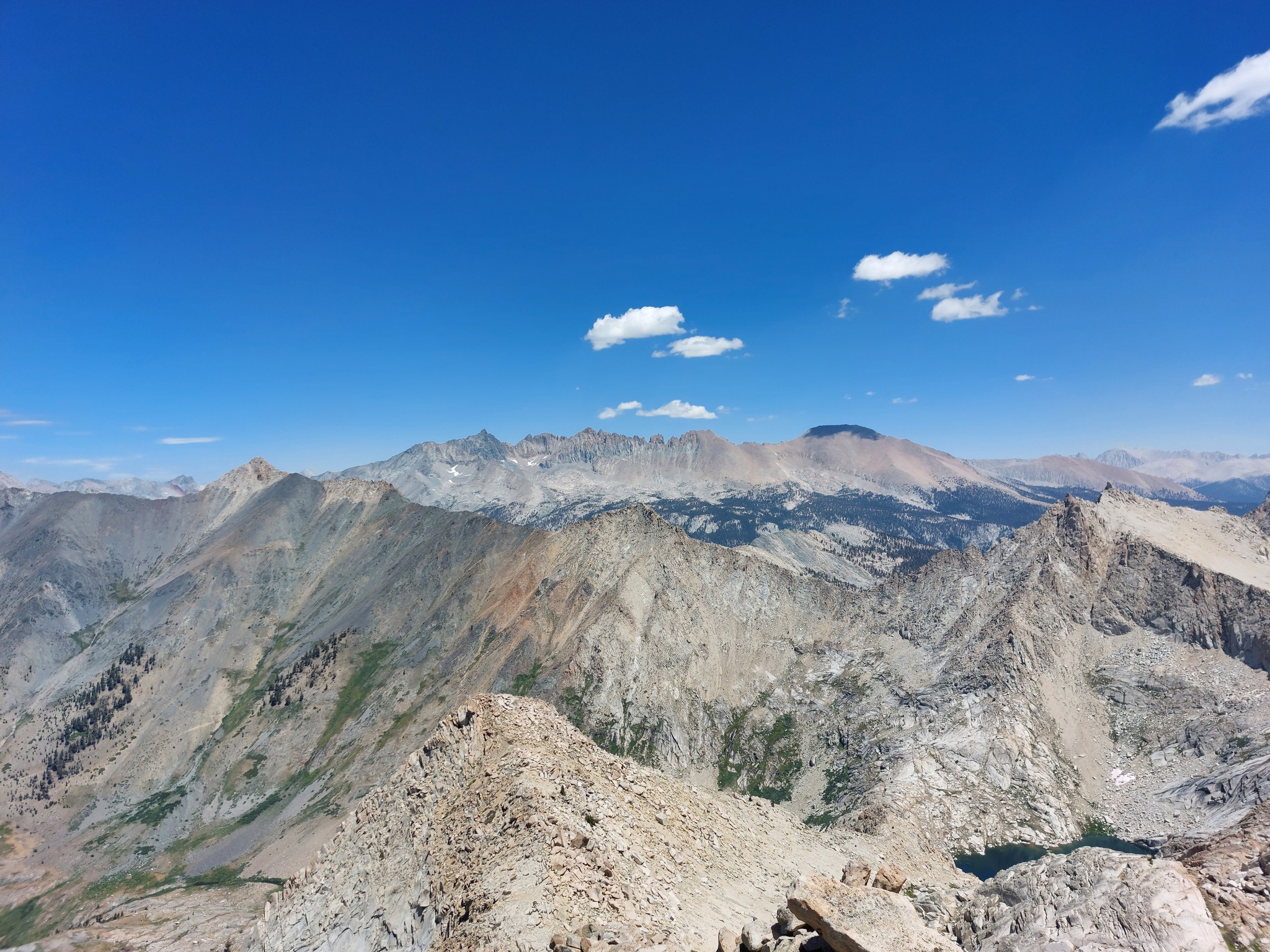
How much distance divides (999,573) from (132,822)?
249 metres

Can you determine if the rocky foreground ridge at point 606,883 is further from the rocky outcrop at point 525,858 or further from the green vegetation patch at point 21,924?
the green vegetation patch at point 21,924

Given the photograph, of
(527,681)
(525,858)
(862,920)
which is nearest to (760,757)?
(527,681)

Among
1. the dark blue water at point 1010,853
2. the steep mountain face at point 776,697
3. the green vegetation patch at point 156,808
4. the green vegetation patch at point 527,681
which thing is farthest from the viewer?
the green vegetation patch at point 156,808

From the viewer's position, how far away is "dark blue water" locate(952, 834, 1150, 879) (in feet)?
302

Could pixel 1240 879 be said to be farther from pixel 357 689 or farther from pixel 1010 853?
pixel 357 689

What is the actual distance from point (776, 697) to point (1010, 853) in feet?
200

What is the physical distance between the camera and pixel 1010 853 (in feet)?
313

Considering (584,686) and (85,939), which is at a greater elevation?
(584,686)

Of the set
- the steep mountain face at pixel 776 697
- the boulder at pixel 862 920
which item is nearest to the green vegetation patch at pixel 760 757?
the steep mountain face at pixel 776 697

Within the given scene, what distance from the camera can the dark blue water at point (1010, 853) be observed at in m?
92.2

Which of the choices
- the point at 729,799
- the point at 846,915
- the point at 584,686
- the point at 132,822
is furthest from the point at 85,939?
the point at 846,915

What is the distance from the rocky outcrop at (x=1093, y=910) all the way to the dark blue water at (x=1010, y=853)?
8167 centimetres

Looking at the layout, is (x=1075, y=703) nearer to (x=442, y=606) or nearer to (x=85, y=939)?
(x=442, y=606)

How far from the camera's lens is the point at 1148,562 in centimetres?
13075
